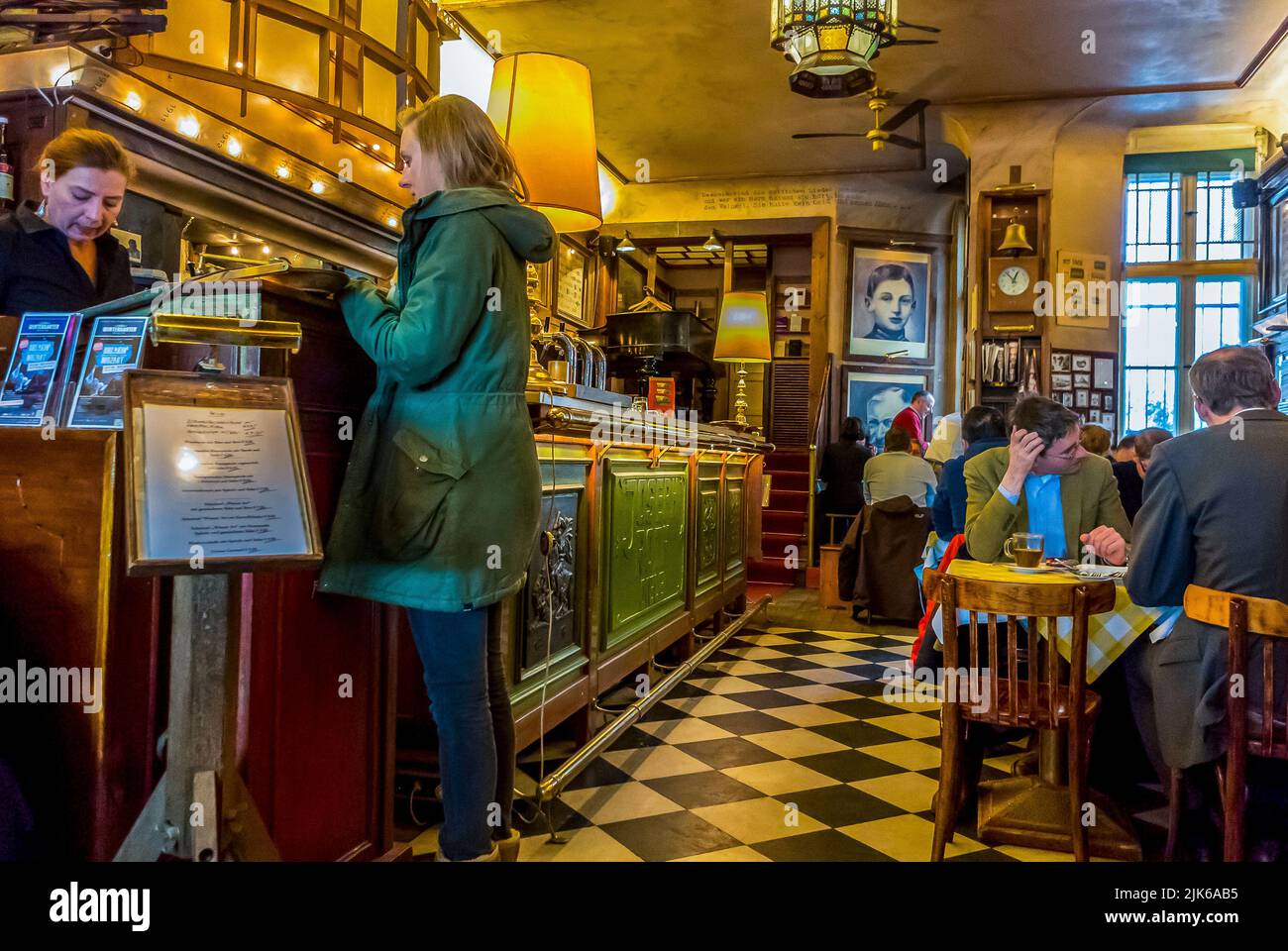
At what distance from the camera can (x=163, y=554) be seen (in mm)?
1188

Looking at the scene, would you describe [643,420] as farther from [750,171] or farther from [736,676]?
[750,171]

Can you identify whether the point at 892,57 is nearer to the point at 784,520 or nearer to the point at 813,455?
the point at 813,455

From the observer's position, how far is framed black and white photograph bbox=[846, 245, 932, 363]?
35.5 feet

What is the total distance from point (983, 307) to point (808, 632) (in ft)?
15.1

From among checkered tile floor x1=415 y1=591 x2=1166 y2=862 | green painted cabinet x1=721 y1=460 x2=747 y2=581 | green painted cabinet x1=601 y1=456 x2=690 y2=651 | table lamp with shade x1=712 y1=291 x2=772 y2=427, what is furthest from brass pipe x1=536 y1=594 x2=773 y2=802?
table lamp with shade x1=712 y1=291 x2=772 y2=427

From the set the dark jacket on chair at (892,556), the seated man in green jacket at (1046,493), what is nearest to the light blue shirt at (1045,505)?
the seated man in green jacket at (1046,493)

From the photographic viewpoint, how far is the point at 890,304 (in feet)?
35.6

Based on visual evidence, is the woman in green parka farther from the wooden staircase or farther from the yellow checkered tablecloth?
the wooden staircase

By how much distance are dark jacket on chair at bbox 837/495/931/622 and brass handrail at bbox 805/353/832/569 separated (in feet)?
8.90

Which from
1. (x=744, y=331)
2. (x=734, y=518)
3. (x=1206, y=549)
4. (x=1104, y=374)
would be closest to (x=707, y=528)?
(x=734, y=518)

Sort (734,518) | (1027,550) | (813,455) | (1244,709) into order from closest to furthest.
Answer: (1244,709)
(1027,550)
(734,518)
(813,455)

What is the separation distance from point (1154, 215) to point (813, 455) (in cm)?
457

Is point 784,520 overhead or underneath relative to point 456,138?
underneath
